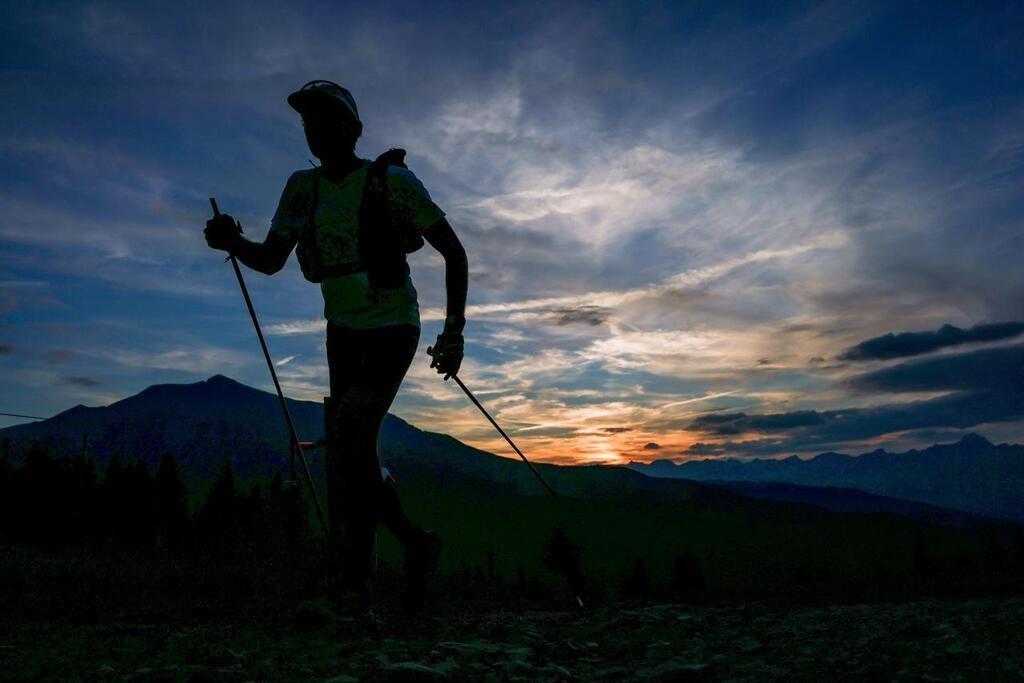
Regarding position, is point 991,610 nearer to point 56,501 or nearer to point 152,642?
point 152,642

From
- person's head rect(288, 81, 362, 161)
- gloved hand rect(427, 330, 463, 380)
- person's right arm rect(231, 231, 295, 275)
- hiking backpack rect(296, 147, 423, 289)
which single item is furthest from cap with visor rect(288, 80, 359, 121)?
gloved hand rect(427, 330, 463, 380)

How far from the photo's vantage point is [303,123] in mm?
5652

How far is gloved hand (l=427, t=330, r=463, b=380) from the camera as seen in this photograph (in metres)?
5.32

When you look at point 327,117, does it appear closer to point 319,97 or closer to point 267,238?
point 319,97

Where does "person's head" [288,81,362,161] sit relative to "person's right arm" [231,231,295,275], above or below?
above

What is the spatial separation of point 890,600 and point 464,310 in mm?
4538

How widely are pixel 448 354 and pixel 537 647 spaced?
2.16 m

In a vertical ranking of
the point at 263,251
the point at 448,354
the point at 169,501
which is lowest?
the point at 169,501

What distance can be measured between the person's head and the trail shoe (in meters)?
3.13

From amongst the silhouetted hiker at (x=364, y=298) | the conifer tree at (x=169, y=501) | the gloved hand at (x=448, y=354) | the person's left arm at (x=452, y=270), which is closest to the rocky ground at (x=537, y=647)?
the silhouetted hiker at (x=364, y=298)

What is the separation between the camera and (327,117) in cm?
554

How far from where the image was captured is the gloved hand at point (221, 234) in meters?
5.76

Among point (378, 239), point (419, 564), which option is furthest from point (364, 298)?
point (419, 564)

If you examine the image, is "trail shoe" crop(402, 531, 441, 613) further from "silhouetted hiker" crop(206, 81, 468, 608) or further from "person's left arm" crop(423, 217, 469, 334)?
"person's left arm" crop(423, 217, 469, 334)
